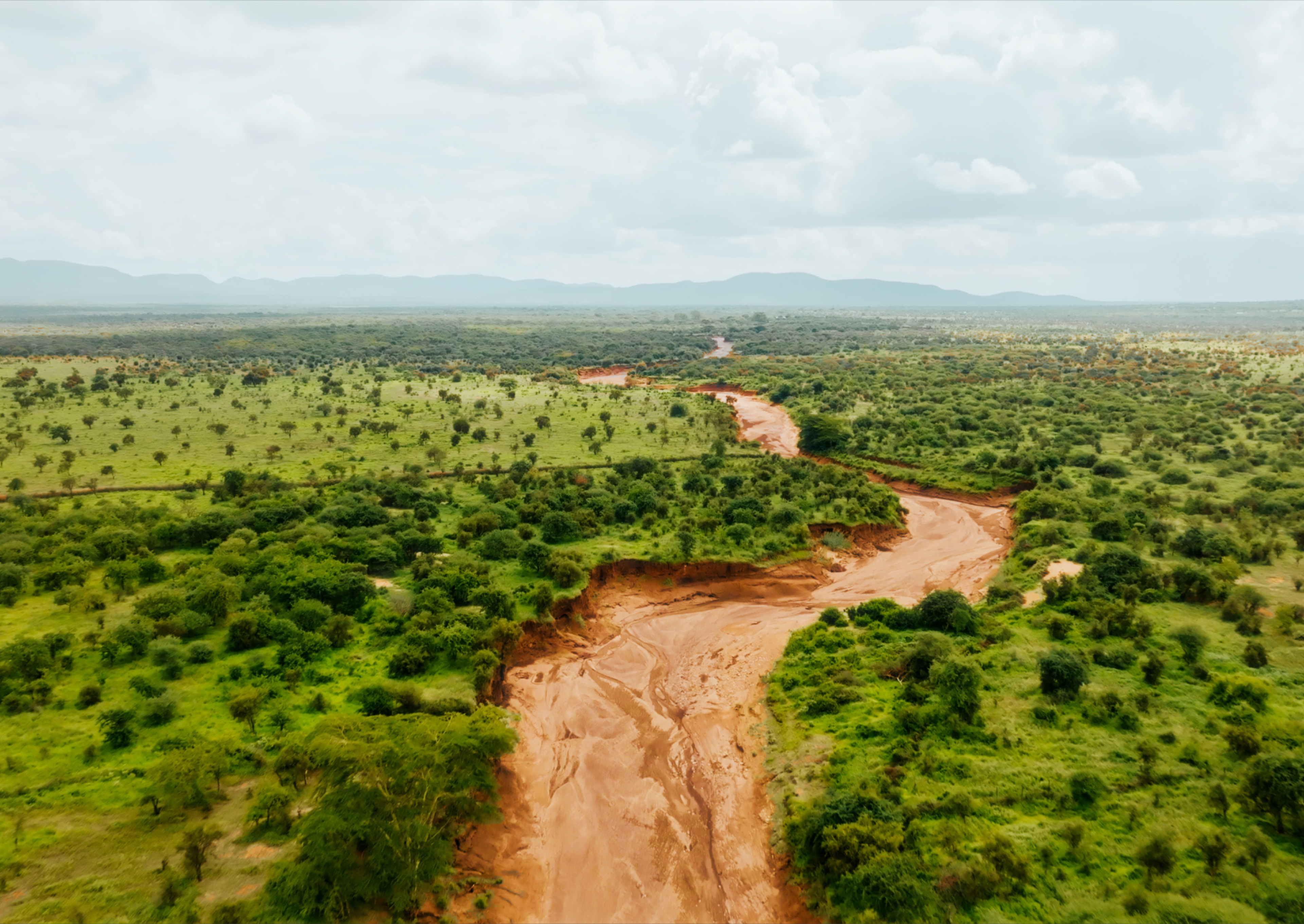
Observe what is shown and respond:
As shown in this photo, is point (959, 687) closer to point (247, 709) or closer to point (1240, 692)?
point (1240, 692)

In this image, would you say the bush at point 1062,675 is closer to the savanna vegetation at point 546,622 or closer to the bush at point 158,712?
the savanna vegetation at point 546,622

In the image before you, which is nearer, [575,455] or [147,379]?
[575,455]

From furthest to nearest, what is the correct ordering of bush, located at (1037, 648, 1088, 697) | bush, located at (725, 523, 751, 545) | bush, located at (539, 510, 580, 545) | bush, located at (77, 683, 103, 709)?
bush, located at (725, 523, 751, 545) < bush, located at (539, 510, 580, 545) < bush, located at (1037, 648, 1088, 697) < bush, located at (77, 683, 103, 709)

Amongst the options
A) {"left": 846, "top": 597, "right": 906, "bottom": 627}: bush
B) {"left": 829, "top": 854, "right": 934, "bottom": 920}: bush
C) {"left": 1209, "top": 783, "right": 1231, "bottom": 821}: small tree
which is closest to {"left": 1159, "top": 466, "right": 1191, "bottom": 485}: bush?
{"left": 846, "top": 597, "right": 906, "bottom": 627}: bush

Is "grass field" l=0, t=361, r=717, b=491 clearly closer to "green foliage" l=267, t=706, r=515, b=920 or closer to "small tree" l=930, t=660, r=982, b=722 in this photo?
"green foliage" l=267, t=706, r=515, b=920

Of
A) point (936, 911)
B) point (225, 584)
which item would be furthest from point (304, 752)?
point (936, 911)

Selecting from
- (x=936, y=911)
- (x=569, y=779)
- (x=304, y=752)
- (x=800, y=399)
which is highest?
(x=800, y=399)

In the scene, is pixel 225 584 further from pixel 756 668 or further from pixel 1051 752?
pixel 1051 752

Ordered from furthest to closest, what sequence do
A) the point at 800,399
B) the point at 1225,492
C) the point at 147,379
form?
the point at 147,379
the point at 800,399
the point at 1225,492
